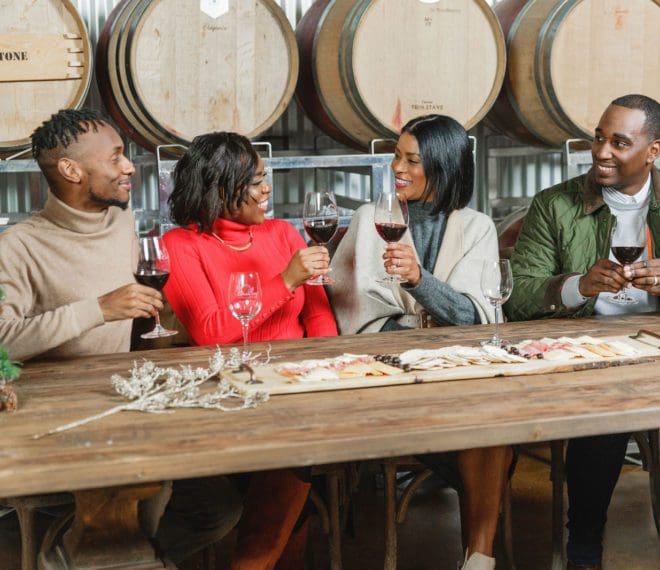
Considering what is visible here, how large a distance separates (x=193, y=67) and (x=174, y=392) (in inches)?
80.9

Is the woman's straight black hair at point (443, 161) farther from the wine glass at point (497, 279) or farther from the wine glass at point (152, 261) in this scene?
the wine glass at point (152, 261)

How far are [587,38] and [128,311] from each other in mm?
2696

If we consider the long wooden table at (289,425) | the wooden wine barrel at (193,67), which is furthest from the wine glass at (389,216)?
the wooden wine barrel at (193,67)

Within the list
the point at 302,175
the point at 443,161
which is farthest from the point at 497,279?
the point at 302,175

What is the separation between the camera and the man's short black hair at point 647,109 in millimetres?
3422

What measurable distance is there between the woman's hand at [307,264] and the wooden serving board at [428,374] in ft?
1.48

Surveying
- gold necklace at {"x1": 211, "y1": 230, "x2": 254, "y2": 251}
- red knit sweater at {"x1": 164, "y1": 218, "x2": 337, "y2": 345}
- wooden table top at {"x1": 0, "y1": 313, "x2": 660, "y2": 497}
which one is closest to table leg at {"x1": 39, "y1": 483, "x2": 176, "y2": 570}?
wooden table top at {"x1": 0, "y1": 313, "x2": 660, "y2": 497}

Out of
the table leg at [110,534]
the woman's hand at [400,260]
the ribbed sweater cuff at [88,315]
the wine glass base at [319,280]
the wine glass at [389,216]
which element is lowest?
the table leg at [110,534]

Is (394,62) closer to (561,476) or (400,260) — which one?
(400,260)

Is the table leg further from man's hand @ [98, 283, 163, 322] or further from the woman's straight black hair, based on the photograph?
the woman's straight black hair

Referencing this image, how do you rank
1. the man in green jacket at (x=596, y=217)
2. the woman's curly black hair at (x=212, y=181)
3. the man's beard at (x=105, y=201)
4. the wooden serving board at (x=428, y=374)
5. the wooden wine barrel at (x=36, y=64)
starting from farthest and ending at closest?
1. the wooden wine barrel at (x=36, y=64)
2. the man in green jacket at (x=596, y=217)
3. the woman's curly black hair at (x=212, y=181)
4. the man's beard at (x=105, y=201)
5. the wooden serving board at (x=428, y=374)

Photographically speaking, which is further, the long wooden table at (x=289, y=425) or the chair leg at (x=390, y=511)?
the chair leg at (x=390, y=511)

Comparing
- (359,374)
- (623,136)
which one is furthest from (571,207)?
(359,374)

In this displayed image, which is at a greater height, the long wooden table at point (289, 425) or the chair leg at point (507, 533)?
the long wooden table at point (289, 425)
